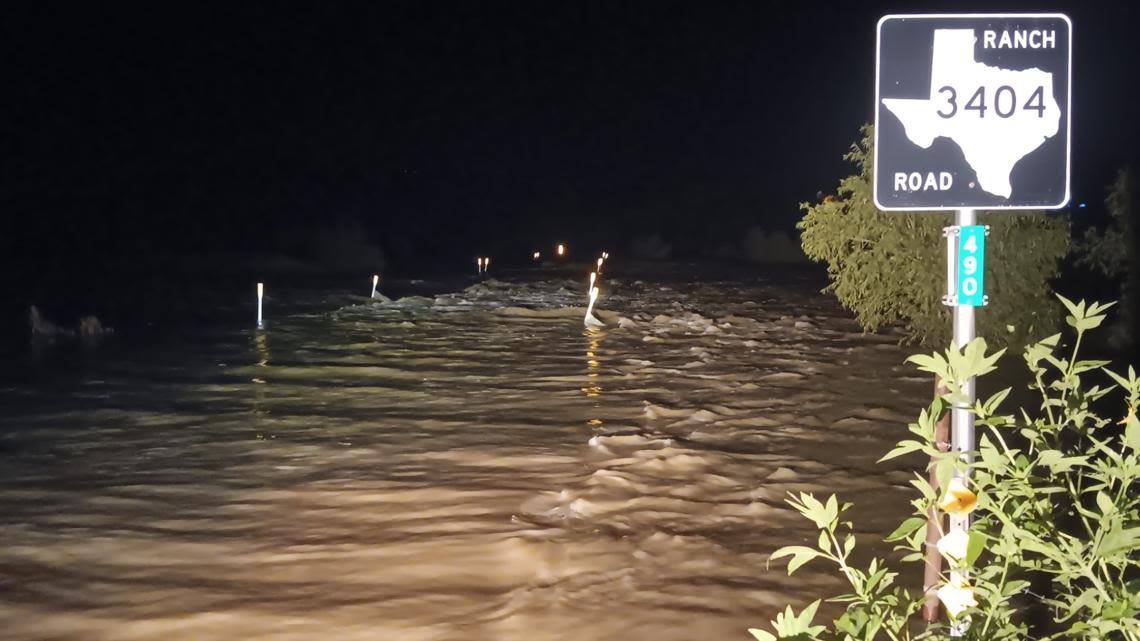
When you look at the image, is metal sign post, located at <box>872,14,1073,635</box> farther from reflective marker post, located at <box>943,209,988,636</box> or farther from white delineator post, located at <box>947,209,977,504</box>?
reflective marker post, located at <box>943,209,988,636</box>

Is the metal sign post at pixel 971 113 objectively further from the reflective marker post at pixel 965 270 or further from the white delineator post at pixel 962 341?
the reflective marker post at pixel 965 270

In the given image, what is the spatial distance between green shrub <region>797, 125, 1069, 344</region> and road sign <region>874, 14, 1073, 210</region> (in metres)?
10.4

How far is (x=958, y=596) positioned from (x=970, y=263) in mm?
1616

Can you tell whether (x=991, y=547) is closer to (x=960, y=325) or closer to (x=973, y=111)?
(x=960, y=325)

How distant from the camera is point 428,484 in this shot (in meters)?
9.16

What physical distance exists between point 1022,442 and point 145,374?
423 inches

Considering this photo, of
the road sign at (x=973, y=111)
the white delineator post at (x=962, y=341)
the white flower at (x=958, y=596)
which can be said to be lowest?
the white flower at (x=958, y=596)

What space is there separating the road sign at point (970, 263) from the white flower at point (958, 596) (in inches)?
56.8

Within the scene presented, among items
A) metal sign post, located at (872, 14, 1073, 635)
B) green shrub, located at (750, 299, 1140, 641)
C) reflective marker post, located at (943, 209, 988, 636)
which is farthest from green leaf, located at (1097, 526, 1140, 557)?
reflective marker post, located at (943, 209, 988, 636)

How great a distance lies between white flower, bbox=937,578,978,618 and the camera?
11.6 feet

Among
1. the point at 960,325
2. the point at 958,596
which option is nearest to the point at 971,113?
the point at 960,325

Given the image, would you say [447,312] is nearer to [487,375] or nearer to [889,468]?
[487,375]

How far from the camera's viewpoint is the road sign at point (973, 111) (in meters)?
4.43

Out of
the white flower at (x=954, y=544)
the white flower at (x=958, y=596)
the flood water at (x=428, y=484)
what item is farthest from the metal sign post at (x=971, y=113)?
the flood water at (x=428, y=484)
